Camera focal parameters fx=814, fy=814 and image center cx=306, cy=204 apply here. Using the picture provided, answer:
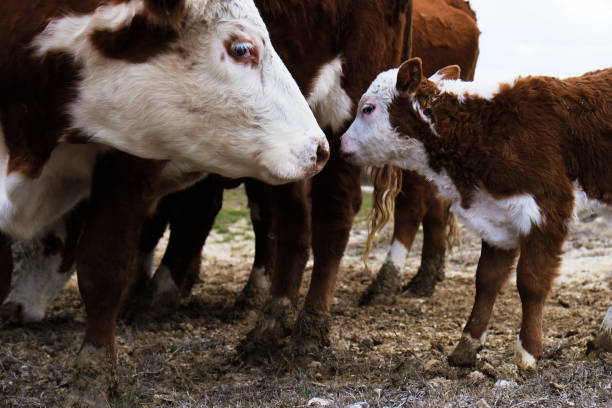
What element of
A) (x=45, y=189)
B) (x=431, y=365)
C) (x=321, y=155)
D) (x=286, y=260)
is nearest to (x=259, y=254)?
(x=286, y=260)

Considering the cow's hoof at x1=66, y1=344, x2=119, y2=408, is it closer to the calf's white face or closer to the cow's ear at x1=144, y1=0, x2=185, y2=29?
the cow's ear at x1=144, y1=0, x2=185, y2=29

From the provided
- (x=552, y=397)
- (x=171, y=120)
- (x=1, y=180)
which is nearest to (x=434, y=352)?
(x=552, y=397)

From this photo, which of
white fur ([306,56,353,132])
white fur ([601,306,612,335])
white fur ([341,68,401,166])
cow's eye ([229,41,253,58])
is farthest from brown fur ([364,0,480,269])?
cow's eye ([229,41,253,58])

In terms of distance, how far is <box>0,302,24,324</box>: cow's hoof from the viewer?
5.09 m

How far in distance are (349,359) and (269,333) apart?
0.52 m

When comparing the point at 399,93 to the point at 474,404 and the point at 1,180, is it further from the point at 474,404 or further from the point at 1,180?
the point at 1,180

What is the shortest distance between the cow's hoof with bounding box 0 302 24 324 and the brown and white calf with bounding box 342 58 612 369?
2.40m

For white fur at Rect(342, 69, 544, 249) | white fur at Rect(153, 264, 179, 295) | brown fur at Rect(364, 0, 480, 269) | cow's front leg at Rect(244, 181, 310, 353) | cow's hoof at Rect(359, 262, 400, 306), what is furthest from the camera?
cow's hoof at Rect(359, 262, 400, 306)

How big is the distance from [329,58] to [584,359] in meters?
2.11

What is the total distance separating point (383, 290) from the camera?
635 cm

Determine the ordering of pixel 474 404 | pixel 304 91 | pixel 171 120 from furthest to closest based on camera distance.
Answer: pixel 304 91
pixel 474 404
pixel 171 120

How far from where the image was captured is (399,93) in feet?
14.6

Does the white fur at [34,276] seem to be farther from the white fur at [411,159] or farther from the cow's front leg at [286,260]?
the white fur at [411,159]

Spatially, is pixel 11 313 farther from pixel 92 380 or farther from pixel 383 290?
pixel 383 290
